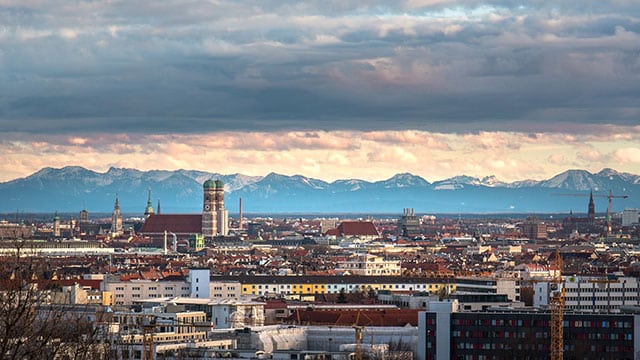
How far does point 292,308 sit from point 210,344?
26521mm

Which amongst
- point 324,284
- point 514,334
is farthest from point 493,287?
point 514,334

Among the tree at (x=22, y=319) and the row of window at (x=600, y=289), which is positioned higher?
the tree at (x=22, y=319)

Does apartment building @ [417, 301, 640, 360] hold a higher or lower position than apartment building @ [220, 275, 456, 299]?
lower

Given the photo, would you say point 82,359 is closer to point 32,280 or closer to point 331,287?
point 32,280

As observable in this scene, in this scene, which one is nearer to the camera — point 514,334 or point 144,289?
point 514,334

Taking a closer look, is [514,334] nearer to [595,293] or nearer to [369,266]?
[595,293]

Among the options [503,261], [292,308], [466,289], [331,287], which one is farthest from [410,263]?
[292,308]

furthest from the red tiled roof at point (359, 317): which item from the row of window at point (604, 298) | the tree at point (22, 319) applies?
the tree at point (22, 319)

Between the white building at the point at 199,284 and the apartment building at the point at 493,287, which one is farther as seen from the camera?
the white building at the point at 199,284

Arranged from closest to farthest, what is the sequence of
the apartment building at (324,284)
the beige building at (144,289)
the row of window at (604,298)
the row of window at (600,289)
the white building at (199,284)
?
1. the row of window at (604,298)
2. the row of window at (600,289)
3. the beige building at (144,289)
4. the white building at (199,284)
5. the apartment building at (324,284)

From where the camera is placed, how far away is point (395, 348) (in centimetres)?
7062

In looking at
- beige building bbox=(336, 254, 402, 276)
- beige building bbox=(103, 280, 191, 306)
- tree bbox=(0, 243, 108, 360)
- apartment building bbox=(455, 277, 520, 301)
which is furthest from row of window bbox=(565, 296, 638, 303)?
tree bbox=(0, 243, 108, 360)

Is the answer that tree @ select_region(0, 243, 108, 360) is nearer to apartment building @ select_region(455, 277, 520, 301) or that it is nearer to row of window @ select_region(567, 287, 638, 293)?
row of window @ select_region(567, 287, 638, 293)

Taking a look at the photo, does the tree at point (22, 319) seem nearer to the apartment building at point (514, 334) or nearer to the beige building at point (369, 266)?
the apartment building at point (514, 334)
